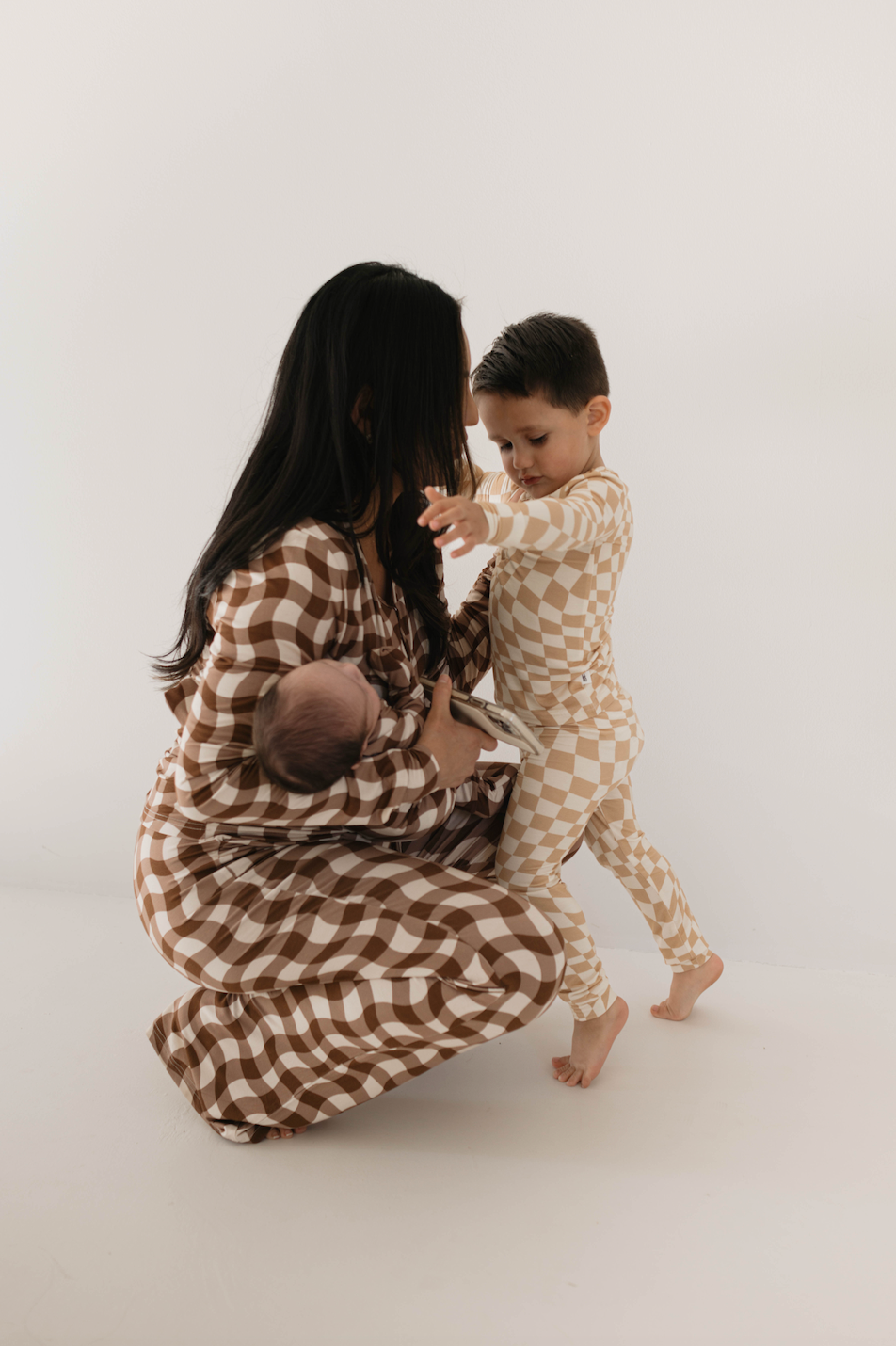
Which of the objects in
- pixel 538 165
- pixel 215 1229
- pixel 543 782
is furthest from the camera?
pixel 538 165

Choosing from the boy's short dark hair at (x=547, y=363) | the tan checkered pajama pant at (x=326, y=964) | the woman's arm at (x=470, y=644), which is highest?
the boy's short dark hair at (x=547, y=363)

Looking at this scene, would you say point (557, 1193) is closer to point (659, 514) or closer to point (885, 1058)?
point (885, 1058)

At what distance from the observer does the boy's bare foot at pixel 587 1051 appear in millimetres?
1468

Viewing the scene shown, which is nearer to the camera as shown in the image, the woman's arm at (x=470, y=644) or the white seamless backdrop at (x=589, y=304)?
the woman's arm at (x=470, y=644)

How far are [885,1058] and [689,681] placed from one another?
757 mm

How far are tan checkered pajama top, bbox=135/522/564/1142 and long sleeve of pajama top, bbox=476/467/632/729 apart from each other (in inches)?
8.8

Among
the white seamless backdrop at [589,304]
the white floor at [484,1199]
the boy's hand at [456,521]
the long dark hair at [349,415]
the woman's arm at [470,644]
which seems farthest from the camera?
the white seamless backdrop at [589,304]

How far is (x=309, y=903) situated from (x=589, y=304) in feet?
4.18

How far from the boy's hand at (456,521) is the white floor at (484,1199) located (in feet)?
2.70

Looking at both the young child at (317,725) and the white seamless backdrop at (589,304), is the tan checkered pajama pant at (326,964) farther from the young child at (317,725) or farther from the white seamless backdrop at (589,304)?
the white seamless backdrop at (589,304)

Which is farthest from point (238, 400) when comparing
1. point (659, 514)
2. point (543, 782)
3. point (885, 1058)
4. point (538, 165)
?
point (885, 1058)

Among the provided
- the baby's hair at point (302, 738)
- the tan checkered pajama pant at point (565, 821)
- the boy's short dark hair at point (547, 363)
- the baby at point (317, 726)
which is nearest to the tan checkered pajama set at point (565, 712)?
the tan checkered pajama pant at point (565, 821)

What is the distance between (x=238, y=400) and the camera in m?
2.06

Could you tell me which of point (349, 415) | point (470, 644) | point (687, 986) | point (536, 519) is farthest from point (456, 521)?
point (687, 986)
